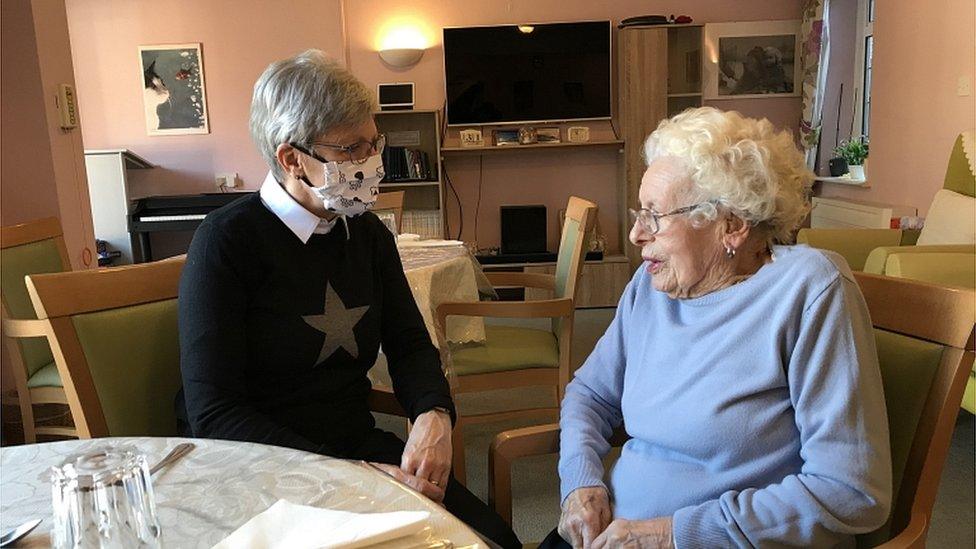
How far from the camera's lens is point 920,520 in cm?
106

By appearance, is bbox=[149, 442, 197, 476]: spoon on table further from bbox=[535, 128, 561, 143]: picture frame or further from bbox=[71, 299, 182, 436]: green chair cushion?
bbox=[535, 128, 561, 143]: picture frame

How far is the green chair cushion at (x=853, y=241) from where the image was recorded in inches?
135

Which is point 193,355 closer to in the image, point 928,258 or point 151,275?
point 151,275

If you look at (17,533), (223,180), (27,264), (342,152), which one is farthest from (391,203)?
(17,533)

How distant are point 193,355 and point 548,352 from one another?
1.50 meters

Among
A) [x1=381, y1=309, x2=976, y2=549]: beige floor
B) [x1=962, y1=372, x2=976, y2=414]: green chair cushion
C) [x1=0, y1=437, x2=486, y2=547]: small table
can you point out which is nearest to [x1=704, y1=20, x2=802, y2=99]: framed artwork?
[x1=381, y1=309, x2=976, y2=549]: beige floor

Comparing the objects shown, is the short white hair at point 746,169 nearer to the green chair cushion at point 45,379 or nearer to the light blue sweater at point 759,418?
the light blue sweater at point 759,418

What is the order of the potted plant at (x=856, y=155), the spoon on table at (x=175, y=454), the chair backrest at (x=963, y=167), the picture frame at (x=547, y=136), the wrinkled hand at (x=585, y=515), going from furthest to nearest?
the picture frame at (x=547, y=136), the potted plant at (x=856, y=155), the chair backrest at (x=963, y=167), the wrinkled hand at (x=585, y=515), the spoon on table at (x=175, y=454)

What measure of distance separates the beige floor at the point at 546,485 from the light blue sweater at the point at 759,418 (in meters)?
1.11

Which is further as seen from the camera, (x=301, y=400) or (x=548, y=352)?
(x=548, y=352)

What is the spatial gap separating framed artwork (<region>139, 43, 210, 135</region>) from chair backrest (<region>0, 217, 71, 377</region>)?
9.27 ft

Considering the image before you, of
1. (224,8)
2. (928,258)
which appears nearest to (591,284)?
(928,258)

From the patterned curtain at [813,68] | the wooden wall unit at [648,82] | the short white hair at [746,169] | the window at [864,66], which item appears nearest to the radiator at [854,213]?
the patterned curtain at [813,68]

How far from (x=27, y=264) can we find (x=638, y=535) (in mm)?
2373
